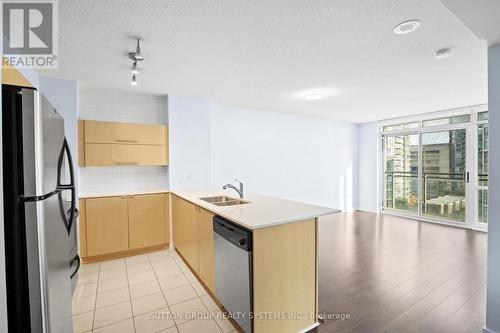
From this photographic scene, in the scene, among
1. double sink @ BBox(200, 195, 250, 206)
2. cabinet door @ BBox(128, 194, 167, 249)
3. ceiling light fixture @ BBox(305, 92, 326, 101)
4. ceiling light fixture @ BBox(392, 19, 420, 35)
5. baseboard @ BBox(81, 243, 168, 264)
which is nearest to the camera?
ceiling light fixture @ BBox(392, 19, 420, 35)

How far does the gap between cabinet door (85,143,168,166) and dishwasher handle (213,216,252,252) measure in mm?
2049

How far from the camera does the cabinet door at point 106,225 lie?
3064mm

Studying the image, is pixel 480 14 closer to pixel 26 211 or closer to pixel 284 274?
pixel 284 274

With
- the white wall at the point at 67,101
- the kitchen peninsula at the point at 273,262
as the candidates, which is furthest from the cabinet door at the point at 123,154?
the kitchen peninsula at the point at 273,262

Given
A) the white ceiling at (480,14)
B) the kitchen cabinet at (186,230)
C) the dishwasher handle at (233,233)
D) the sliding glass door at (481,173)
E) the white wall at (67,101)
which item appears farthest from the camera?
the sliding glass door at (481,173)

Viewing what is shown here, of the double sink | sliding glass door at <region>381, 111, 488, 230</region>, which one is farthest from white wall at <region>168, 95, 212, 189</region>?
sliding glass door at <region>381, 111, 488, 230</region>

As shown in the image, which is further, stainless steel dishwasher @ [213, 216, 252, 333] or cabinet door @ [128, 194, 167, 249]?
cabinet door @ [128, 194, 167, 249]

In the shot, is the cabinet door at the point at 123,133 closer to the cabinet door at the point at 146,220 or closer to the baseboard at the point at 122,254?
the cabinet door at the point at 146,220

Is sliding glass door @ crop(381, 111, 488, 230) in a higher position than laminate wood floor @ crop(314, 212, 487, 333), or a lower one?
higher

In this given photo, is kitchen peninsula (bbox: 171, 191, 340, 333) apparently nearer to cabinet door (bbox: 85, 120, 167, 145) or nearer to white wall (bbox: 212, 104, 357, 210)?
cabinet door (bbox: 85, 120, 167, 145)

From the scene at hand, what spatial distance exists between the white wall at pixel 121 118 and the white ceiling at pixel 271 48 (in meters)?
0.28

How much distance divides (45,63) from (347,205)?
6816 mm

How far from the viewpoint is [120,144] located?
3.35 meters

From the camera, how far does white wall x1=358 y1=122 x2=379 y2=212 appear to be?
6223 mm
